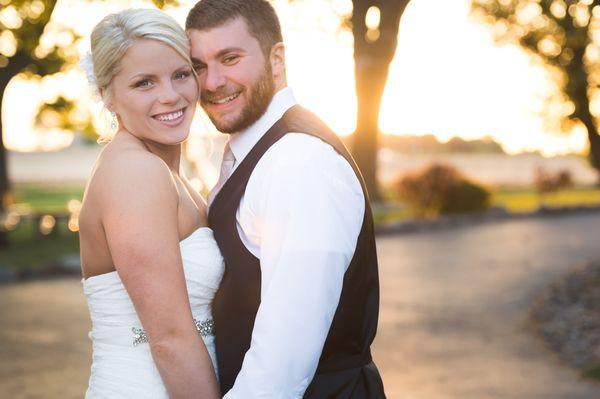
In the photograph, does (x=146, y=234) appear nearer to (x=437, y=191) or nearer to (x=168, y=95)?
(x=168, y=95)

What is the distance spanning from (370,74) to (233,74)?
19437 millimetres

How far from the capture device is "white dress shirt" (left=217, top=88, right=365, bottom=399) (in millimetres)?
2141

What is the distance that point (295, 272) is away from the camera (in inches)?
84.2

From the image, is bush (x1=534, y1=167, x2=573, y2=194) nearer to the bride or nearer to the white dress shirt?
the bride

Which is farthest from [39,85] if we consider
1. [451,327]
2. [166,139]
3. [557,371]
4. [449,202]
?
[166,139]

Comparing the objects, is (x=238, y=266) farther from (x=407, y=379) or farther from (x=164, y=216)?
(x=407, y=379)

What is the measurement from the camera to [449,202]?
73.2 ft

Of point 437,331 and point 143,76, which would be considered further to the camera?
point 437,331

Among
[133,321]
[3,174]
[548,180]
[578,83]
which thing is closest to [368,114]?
[578,83]

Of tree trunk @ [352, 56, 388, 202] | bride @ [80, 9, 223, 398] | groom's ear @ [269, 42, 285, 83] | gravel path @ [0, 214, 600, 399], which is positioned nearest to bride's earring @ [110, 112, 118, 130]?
bride @ [80, 9, 223, 398]

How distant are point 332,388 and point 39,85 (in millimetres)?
24646

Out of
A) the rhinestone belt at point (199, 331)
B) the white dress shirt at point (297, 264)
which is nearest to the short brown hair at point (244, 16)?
the white dress shirt at point (297, 264)

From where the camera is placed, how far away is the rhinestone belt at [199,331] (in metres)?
2.60

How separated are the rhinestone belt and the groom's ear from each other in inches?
33.2
